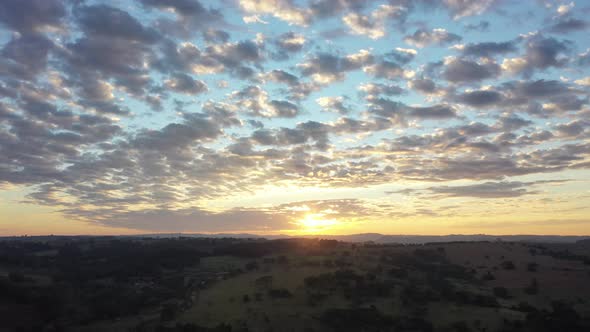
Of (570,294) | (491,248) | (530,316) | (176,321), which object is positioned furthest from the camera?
(491,248)

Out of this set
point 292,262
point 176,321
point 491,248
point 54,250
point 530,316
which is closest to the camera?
point 530,316

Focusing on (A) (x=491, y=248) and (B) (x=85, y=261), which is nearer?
(A) (x=491, y=248)

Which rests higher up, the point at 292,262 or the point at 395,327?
the point at 292,262

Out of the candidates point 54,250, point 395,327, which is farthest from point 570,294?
point 54,250

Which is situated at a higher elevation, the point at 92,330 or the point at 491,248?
the point at 491,248

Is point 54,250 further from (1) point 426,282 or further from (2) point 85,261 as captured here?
(1) point 426,282

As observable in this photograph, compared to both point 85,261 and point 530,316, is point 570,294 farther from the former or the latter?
point 85,261

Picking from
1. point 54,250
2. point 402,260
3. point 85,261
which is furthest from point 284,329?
point 54,250

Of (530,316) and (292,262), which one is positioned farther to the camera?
(292,262)

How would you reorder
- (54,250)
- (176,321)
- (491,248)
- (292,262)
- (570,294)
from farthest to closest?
(54,250), (491,248), (292,262), (570,294), (176,321)
